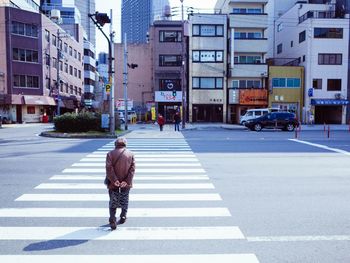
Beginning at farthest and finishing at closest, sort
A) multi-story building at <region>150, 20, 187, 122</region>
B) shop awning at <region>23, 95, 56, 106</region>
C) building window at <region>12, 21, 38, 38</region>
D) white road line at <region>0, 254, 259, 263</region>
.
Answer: shop awning at <region>23, 95, 56, 106</region>
building window at <region>12, 21, 38, 38</region>
multi-story building at <region>150, 20, 187, 122</region>
white road line at <region>0, 254, 259, 263</region>

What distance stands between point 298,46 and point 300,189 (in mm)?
41565

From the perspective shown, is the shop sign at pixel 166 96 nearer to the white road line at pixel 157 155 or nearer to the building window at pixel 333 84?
the building window at pixel 333 84

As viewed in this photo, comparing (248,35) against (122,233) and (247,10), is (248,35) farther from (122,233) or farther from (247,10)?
(122,233)

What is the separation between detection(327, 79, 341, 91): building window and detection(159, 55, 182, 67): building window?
18.9 m

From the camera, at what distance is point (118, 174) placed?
5.31 m

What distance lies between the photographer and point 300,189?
8070 millimetres

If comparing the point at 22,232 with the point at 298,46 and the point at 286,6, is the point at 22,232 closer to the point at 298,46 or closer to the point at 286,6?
the point at 298,46

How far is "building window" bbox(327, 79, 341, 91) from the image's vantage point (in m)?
42.6

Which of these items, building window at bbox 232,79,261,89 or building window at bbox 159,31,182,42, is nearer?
building window at bbox 232,79,261,89

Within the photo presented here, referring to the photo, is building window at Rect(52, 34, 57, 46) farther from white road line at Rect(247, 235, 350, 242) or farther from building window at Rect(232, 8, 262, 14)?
white road line at Rect(247, 235, 350, 242)

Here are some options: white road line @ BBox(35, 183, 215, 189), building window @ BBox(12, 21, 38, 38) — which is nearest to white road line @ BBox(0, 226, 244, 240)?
white road line @ BBox(35, 183, 215, 189)

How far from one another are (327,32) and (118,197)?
43980mm

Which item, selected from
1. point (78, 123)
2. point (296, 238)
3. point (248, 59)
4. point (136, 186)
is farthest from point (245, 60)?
point (296, 238)

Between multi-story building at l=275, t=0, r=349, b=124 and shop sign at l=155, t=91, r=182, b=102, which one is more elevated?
multi-story building at l=275, t=0, r=349, b=124
